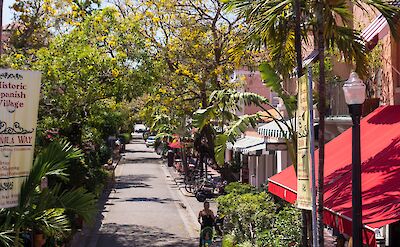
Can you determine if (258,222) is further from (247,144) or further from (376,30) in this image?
(247,144)

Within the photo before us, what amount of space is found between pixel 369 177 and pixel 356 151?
1.85 metres

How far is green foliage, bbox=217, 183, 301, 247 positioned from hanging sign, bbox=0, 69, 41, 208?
5.34 metres

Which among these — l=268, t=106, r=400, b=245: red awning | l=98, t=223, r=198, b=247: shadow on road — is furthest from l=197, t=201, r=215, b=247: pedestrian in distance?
l=268, t=106, r=400, b=245: red awning

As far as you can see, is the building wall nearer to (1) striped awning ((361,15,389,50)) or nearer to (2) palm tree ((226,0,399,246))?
(1) striped awning ((361,15,389,50))

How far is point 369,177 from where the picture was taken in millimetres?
9711

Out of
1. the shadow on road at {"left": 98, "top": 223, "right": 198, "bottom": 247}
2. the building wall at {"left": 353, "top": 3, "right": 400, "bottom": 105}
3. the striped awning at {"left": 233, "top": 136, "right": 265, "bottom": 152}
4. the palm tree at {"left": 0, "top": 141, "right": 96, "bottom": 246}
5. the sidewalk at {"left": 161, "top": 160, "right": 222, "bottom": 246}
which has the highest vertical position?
the building wall at {"left": 353, "top": 3, "right": 400, "bottom": 105}

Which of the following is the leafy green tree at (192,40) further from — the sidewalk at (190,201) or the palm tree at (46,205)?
the palm tree at (46,205)

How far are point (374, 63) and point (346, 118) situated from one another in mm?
2221

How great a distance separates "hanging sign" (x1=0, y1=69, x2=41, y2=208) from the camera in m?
8.90

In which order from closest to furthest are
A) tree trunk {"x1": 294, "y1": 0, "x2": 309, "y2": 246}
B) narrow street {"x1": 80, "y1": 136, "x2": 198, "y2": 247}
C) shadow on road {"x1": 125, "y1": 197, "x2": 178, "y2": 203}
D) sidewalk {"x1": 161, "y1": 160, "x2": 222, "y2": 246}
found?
1. tree trunk {"x1": 294, "y1": 0, "x2": 309, "y2": 246}
2. narrow street {"x1": 80, "y1": 136, "x2": 198, "y2": 247}
3. sidewalk {"x1": 161, "y1": 160, "x2": 222, "y2": 246}
4. shadow on road {"x1": 125, "y1": 197, "x2": 178, "y2": 203}

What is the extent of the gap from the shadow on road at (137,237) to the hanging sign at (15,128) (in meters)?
9.29

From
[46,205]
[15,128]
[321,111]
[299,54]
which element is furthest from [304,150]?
[46,205]

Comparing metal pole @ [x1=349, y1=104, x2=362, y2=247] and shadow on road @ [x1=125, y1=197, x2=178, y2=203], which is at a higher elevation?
metal pole @ [x1=349, y1=104, x2=362, y2=247]

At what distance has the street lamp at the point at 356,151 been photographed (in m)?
7.83
